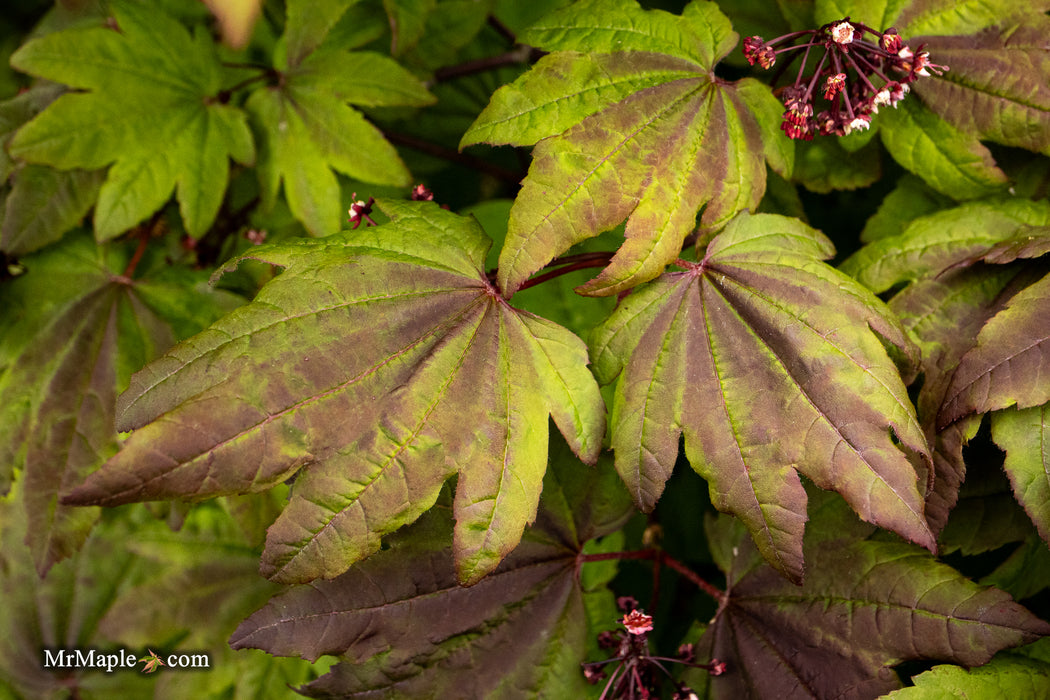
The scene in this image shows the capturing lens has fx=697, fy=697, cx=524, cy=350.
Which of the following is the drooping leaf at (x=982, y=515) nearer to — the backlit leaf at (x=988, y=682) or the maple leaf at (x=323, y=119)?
the backlit leaf at (x=988, y=682)

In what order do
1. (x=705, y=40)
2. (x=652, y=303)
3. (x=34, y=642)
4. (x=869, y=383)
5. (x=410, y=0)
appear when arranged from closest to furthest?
(x=869, y=383)
(x=652, y=303)
(x=705, y=40)
(x=410, y=0)
(x=34, y=642)

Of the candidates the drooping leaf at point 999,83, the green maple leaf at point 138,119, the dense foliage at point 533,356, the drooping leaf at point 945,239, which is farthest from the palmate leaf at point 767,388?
the green maple leaf at point 138,119

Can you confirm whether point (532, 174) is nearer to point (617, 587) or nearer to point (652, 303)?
point (652, 303)

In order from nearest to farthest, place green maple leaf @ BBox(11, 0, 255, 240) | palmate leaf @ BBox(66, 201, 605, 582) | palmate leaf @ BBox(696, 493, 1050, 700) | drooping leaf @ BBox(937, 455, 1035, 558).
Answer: palmate leaf @ BBox(66, 201, 605, 582), palmate leaf @ BBox(696, 493, 1050, 700), drooping leaf @ BBox(937, 455, 1035, 558), green maple leaf @ BBox(11, 0, 255, 240)

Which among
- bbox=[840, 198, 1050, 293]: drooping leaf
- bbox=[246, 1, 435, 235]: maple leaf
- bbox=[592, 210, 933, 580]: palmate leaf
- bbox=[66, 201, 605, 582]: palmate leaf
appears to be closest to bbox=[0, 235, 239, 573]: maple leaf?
bbox=[246, 1, 435, 235]: maple leaf

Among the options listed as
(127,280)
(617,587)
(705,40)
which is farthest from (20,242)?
(617,587)

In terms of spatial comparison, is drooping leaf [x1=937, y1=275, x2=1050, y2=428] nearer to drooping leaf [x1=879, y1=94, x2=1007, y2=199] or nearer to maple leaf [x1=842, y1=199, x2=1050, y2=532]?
maple leaf [x1=842, y1=199, x2=1050, y2=532]

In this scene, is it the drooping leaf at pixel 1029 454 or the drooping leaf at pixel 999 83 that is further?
the drooping leaf at pixel 999 83
